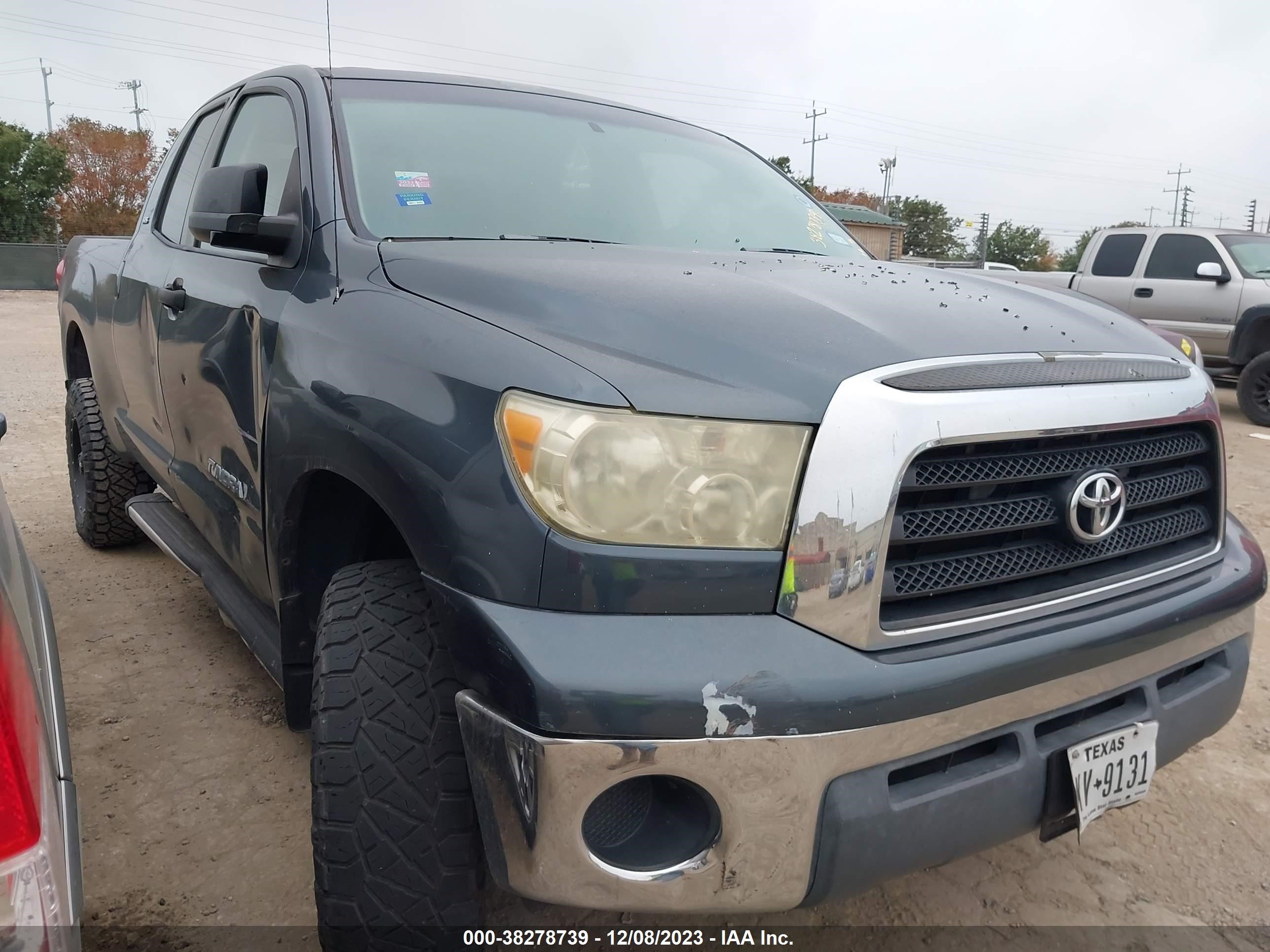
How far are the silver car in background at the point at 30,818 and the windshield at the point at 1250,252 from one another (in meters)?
10.5

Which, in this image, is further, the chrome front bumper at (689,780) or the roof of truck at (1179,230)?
the roof of truck at (1179,230)

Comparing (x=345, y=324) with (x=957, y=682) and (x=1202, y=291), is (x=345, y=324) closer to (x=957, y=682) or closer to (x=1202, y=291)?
(x=957, y=682)

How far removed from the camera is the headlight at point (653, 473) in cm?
135

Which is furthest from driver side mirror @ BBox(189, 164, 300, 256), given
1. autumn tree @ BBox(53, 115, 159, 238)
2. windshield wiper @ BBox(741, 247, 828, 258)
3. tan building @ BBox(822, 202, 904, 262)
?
autumn tree @ BBox(53, 115, 159, 238)

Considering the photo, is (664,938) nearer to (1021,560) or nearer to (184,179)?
(1021,560)

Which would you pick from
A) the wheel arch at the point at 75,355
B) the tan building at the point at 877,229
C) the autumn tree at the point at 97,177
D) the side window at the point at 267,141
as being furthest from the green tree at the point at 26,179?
the side window at the point at 267,141

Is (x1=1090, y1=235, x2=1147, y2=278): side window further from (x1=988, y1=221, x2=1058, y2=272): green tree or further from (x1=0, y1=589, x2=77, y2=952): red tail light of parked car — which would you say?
(x1=988, y1=221, x2=1058, y2=272): green tree

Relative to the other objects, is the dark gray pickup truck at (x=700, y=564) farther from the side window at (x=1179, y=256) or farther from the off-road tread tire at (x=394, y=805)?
the side window at (x=1179, y=256)

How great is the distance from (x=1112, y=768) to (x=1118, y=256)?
9880 mm

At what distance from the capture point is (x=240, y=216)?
2.08m

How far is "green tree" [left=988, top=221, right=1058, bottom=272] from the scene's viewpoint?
2835 inches

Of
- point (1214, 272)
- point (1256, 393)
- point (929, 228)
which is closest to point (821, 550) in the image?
point (1256, 393)

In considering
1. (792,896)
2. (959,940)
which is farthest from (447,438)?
(959,940)

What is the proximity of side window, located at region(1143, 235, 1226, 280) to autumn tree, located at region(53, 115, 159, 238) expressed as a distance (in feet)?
139
